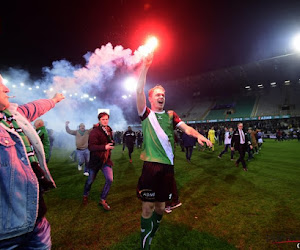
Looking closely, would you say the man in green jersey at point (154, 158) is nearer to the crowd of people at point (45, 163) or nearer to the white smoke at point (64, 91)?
the crowd of people at point (45, 163)

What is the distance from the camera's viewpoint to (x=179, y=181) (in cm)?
704

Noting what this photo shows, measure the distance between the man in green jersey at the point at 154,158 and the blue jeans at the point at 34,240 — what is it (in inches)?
52.2

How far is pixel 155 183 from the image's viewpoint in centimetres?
261

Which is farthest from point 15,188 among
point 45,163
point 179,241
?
point 179,241

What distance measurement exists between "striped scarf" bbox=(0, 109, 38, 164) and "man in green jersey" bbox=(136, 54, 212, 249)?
149 centimetres

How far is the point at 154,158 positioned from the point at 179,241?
1.85m

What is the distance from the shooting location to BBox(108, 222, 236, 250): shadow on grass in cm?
308

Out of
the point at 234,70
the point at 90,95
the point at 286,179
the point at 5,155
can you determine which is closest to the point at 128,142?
the point at 286,179

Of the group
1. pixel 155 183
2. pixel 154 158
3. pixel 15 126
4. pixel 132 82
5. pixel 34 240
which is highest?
pixel 132 82

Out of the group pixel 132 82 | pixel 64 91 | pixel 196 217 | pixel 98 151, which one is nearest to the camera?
pixel 196 217

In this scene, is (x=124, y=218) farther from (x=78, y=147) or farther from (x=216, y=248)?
(x=78, y=147)

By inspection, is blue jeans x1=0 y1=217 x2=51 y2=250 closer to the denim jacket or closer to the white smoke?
Result: the denim jacket

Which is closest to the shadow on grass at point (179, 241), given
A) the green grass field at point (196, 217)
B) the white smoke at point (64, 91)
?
the green grass field at point (196, 217)

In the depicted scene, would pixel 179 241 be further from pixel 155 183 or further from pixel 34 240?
pixel 34 240
